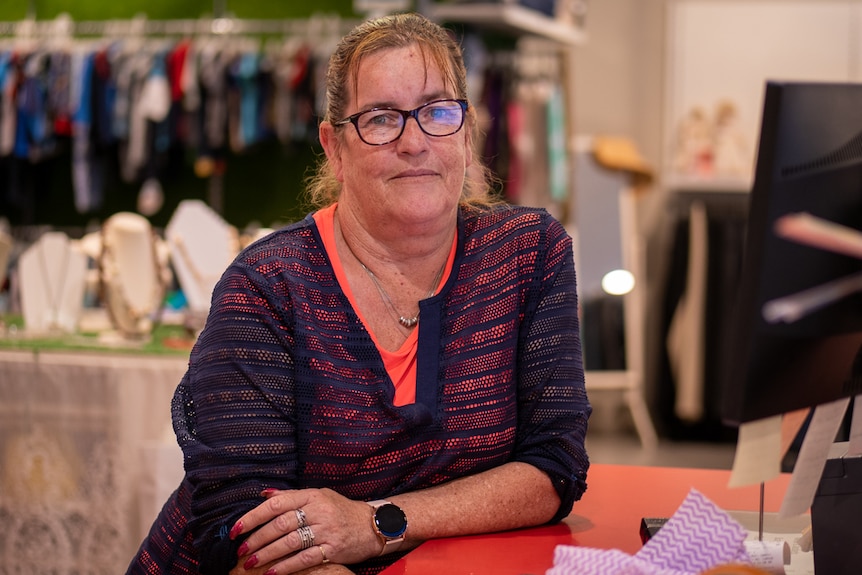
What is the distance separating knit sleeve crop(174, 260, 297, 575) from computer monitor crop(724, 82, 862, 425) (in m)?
0.80

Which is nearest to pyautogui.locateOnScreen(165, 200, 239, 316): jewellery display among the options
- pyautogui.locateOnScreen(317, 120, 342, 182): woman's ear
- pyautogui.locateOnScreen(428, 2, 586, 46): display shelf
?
pyautogui.locateOnScreen(428, 2, 586, 46): display shelf

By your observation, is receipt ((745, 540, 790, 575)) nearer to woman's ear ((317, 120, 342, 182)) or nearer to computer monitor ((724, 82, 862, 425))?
computer monitor ((724, 82, 862, 425))

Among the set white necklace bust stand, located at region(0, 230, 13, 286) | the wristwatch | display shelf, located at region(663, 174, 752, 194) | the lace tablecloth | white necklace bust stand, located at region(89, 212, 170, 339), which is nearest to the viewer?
the wristwatch

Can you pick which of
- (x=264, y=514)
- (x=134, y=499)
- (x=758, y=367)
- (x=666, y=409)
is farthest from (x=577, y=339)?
(x=666, y=409)

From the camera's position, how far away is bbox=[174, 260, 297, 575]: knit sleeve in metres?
1.58

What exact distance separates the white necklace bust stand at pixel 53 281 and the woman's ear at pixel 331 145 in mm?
2332

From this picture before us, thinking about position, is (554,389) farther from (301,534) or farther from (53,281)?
(53,281)

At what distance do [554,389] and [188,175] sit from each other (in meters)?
5.00

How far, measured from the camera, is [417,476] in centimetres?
167

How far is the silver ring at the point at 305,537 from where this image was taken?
4.90 ft

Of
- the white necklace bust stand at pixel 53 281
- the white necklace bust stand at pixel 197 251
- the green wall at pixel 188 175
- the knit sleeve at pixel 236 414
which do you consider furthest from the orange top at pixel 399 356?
the green wall at pixel 188 175

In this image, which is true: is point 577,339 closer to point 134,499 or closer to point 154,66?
point 134,499

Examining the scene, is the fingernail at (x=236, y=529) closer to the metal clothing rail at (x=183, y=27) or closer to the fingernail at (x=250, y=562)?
the fingernail at (x=250, y=562)

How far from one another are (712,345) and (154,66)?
3.44 meters
